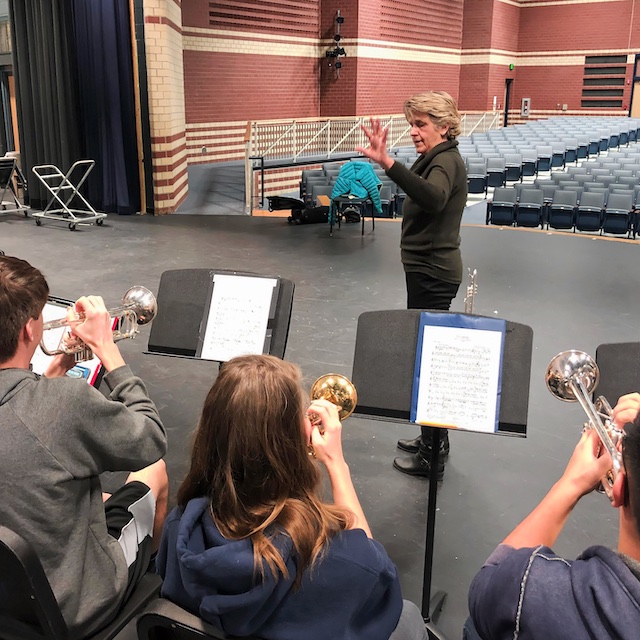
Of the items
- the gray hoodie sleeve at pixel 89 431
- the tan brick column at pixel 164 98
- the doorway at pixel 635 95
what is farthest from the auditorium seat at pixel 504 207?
the doorway at pixel 635 95

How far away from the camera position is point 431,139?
305cm

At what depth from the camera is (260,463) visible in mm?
1392

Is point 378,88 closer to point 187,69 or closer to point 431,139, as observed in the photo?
point 187,69

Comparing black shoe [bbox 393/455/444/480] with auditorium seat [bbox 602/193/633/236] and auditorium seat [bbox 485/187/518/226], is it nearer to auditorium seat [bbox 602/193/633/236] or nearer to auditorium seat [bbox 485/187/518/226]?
auditorium seat [bbox 602/193/633/236]

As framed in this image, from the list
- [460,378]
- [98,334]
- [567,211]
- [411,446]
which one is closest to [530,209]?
[567,211]

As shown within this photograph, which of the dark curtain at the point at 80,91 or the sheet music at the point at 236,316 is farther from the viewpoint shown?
the dark curtain at the point at 80,91

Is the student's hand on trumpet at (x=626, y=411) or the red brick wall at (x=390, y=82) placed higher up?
the red brick wall at (x=390, y=82)

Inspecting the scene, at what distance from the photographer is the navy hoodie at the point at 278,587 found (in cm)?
128

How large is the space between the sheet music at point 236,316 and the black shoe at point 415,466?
108cm

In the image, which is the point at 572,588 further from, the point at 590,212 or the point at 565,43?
the point at 565,43

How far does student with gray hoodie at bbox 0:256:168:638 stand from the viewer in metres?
1.52

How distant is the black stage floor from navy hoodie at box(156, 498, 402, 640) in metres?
1.05

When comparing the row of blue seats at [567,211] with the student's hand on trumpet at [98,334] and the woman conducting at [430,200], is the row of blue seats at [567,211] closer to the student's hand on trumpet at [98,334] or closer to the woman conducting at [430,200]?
the woman conducting at [430,200]

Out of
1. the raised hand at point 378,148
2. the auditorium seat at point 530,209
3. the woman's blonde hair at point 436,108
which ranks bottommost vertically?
the auditorium seat at point 530,209
